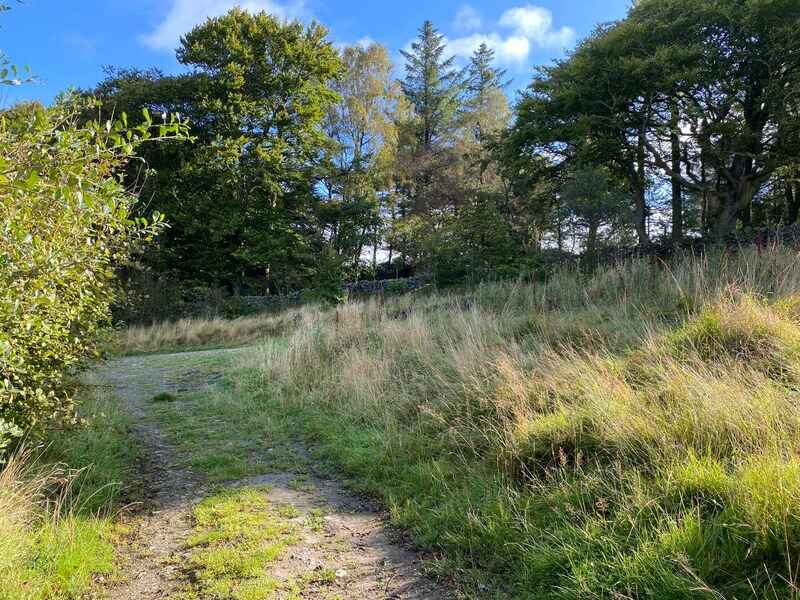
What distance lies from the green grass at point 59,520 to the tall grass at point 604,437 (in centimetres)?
191

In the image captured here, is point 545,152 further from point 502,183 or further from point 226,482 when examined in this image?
point 226,482

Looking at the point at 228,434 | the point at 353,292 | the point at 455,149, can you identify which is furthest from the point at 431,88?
the point at 228,434

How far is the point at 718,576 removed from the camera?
208 cm

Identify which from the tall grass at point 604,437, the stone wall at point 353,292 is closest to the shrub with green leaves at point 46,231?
the tall grass at point 604,437

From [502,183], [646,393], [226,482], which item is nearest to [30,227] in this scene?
[226,482]

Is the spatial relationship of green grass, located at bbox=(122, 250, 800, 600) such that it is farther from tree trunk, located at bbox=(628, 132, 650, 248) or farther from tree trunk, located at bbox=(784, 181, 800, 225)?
tree trunk, located at bbox=(784, 181, 800, 225)

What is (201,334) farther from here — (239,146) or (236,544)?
(236,544)

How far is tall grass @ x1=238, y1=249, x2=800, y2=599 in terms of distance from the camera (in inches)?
87.2

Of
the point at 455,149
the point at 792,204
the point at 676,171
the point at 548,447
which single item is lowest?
the point at 548,447

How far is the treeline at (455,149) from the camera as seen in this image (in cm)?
1577

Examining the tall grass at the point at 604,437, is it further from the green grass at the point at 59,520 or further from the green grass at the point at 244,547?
the green grass at the point at 59,520

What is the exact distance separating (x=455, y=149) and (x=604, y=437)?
29452 millimetres

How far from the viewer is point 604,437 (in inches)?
128

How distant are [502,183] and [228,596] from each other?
27.4 metres
